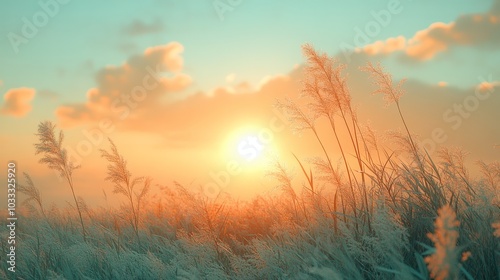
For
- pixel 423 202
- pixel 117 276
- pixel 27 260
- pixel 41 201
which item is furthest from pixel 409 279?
pixel 41 201

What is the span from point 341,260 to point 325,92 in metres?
1.64

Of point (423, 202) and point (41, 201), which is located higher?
point (41, 201)

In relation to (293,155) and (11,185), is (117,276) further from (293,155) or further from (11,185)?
(11,185)

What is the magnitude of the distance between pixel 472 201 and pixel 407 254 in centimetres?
101

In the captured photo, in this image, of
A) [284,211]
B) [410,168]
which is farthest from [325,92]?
[284,211]

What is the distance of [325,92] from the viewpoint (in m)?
4.07

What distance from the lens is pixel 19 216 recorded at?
1115 centimetres

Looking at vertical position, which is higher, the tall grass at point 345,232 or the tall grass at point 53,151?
the tall grass at point 53,151

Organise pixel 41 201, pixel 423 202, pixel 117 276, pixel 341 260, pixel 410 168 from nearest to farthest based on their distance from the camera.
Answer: pixel 341 260 → pixel 423 202 → pixel 410 168 → pixel 117 276 → pixel 41 201

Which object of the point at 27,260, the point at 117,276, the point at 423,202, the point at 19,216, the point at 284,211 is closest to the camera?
the point at 423,202

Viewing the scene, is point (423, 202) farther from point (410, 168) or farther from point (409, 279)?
point (409, 279)

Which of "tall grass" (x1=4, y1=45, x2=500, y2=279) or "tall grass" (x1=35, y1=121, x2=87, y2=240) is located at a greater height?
"tall grass" (x1=35, y1=121, x2=87, y2=240)

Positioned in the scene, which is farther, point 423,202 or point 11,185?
point 11,185

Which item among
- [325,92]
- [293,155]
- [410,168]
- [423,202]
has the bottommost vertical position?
[423,202]
